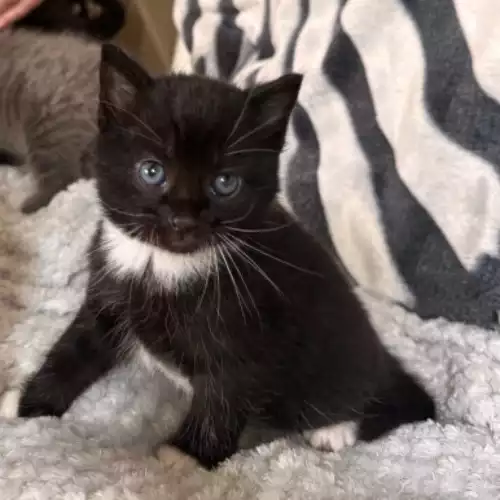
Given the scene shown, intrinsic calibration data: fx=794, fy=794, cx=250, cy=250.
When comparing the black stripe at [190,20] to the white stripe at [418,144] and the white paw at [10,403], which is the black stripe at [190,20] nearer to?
the white stripe at [418,144]

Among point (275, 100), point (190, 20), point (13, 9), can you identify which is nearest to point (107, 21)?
point (13, 9)

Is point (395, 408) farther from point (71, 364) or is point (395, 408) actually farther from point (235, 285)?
point (71, 364)

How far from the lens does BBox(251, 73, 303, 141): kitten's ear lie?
0.85 m

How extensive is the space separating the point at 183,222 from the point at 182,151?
75 mm

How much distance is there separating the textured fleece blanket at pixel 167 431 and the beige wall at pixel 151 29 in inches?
28.4

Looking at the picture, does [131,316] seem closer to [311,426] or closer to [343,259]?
[311,426]

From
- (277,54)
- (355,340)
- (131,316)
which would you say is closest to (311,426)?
(355,340)

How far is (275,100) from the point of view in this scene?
854 mm

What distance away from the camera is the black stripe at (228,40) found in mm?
1396

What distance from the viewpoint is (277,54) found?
4.24ft

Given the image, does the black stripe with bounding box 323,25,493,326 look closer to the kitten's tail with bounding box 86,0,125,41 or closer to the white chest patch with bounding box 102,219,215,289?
the white chest patch with bounding box 102,219,215,289

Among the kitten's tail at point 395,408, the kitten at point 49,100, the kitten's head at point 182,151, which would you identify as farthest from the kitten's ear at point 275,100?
the kitten at point 49,100

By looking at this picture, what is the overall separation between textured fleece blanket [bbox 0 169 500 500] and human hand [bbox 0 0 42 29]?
0.66 metres

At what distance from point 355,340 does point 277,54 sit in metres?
0.54
